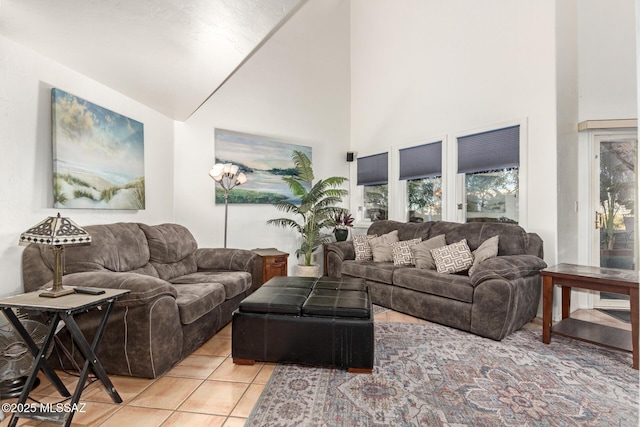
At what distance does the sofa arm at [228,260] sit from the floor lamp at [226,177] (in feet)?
1.89

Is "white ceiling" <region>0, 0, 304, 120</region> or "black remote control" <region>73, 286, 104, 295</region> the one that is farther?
"black remote control" <region>73, 286, 104, 295</region>

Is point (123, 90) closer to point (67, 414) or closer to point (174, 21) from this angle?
point (174, 21)

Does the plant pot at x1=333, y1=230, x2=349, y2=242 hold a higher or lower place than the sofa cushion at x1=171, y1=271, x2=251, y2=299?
higher

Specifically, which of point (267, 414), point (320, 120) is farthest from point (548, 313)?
point (320, 120)

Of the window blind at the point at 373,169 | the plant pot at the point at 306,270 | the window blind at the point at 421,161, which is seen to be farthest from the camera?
the window blind at the point at 373,169

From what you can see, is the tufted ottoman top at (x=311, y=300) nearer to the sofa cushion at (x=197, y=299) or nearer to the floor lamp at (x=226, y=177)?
the sofa cushion at (x=197, y=299)

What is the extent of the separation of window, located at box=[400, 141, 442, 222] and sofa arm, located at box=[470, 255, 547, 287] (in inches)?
64.7

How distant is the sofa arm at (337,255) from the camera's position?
4395mm

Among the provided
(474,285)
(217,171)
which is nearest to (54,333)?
(217,171)

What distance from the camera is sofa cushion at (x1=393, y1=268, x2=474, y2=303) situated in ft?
9.61

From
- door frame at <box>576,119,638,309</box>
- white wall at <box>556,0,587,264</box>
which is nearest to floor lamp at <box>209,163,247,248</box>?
white wall at <box>556,0,587,264</box>

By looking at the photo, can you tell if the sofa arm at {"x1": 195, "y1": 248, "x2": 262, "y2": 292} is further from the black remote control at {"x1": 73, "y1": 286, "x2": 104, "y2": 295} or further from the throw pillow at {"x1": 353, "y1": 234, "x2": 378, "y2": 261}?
the black remote control at {"x1": 73, "y1": 286, "x2": 104, "y2": 295}

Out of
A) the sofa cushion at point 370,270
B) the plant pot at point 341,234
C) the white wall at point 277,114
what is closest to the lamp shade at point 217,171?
the white wall at point 277,114

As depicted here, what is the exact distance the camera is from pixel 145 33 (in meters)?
2.03
